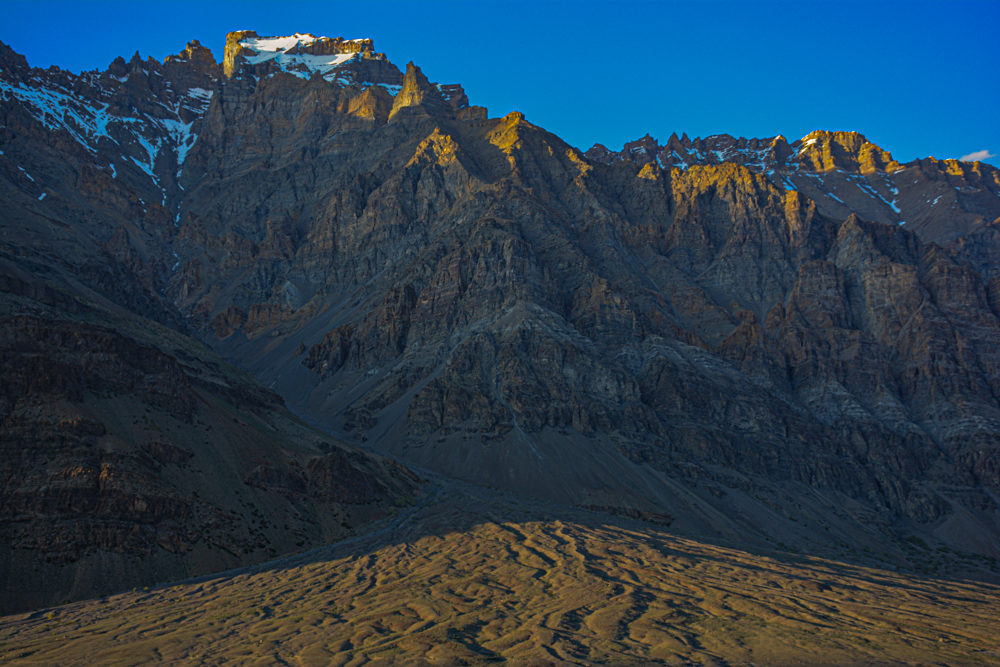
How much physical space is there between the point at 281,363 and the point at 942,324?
15297 centimetres

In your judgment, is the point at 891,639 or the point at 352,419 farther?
the point at 352,419

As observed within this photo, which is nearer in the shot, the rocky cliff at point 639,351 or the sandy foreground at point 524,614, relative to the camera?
the sandy foreground at point 524,614

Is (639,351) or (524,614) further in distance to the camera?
(639,351)

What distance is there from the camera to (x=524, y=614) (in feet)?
127

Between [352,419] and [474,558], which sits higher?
[352,419]

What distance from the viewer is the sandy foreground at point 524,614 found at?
1254 inches

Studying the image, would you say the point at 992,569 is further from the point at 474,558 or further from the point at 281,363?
the point at 281,363

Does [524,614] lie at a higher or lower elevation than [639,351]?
lower

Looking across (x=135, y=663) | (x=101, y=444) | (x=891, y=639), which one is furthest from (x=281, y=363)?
(x=891, y=639)

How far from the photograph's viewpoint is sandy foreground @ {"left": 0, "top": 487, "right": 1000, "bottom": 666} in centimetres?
3184

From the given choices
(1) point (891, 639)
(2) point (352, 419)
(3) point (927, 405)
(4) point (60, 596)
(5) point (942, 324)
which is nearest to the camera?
(1) point (891, 639)

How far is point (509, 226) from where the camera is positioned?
163375 mm

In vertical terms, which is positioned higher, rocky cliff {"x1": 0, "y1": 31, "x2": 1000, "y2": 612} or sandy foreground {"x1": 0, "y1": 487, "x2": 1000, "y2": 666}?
rocky cliff {"x1": 0, "y1": 31, "x2": 1000, "y2": 612}

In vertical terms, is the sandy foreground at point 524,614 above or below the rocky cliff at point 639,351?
below
